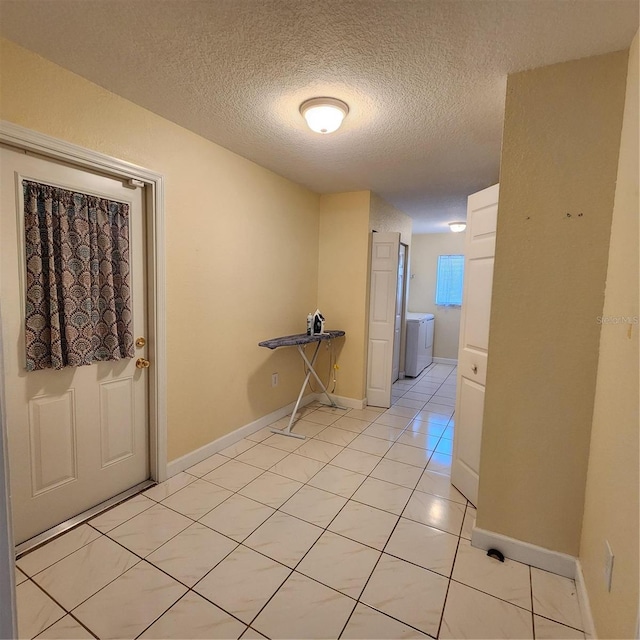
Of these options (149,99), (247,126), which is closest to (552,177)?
(247,126)

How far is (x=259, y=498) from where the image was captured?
222 centimetres

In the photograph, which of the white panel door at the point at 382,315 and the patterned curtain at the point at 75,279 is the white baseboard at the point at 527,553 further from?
the patterned curtain at the point at 75,279

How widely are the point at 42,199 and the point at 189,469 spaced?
196 centimetres

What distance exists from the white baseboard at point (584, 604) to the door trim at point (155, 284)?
2.40 meters

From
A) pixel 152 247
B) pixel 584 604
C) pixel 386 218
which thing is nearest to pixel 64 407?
pixel 152 247

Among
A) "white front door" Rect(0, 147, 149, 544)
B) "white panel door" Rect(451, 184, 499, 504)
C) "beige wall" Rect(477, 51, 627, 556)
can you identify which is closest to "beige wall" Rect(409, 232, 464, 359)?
"white panel door" Rect(451, 184, 499, 504)

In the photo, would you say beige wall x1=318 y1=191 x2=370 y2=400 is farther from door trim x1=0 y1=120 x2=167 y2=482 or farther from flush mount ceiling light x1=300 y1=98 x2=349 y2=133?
door trim x1=0 y1=120 x2=167 y2=482

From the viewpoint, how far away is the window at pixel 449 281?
243 inches

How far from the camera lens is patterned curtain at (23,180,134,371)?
1741 millimetres

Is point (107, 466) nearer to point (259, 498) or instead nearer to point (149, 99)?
point (259, 498)

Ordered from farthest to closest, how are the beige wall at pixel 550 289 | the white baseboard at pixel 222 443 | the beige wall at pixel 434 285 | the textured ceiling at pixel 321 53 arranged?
the beige wall at pixel 434 285 → the white baseboard at pixel 222 443 → the beige wall at pixel 550 289 → the textured ceiling at pixel 321 53

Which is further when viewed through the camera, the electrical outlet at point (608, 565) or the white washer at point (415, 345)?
the white washer at point (415, 345)

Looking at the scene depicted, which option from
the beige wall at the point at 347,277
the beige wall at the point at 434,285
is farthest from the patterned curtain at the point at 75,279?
the beige wall at the point at 434,285

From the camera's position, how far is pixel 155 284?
226 cm
